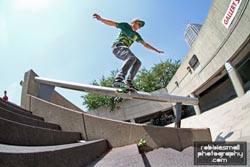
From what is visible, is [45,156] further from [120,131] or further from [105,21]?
[105,21]

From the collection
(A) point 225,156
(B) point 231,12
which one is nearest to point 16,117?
(A) point 225,156

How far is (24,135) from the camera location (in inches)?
77.7

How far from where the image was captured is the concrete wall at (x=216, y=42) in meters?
10.1

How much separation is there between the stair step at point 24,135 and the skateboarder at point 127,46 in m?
2.06

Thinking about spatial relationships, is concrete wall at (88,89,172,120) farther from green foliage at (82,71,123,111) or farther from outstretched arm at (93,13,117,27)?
outstretched arm at (93,13,117,27)

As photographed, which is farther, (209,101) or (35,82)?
(209,101)

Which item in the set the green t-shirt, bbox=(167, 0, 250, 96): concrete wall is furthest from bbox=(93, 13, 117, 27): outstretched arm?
bbox=(167, 0, 250, 96): concrete wall

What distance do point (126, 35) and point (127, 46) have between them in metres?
0.28

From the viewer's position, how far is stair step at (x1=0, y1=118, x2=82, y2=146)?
1.78 meters

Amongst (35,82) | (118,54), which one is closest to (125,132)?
(118,54)

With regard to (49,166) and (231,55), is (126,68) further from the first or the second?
(231,55)

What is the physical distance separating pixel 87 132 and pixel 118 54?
1.95 m

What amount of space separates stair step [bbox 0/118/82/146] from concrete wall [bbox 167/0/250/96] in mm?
11000

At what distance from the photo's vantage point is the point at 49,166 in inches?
55.6
